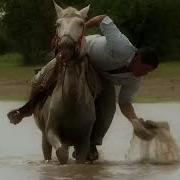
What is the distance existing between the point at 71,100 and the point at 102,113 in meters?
1.29

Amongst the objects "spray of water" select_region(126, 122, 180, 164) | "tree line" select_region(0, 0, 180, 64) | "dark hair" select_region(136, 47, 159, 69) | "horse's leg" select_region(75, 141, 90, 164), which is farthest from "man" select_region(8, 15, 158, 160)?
"tree line" select_region(0, 0, 180, 64)

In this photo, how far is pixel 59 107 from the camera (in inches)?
448

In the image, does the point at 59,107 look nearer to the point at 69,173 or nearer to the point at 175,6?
the point at 69,173

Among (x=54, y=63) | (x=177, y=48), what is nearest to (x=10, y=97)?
(x=54, y=63)

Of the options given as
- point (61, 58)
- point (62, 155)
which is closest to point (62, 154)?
point (62, 155)

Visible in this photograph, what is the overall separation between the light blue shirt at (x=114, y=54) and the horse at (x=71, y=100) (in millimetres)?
293

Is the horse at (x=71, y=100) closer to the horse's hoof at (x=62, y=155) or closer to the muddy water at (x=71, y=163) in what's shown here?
the horse's hoof at (x=62, y=155)

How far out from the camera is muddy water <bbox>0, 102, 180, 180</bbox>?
33.3 feet

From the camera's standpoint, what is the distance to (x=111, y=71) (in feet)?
39.7

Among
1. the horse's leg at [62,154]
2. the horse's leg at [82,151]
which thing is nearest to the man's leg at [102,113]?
the horse's leg at [82,151]

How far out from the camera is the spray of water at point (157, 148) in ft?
40.1

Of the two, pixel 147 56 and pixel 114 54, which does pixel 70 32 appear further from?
pixel 147 56

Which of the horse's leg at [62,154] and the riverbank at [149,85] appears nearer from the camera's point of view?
the horse's leg at [62,154]

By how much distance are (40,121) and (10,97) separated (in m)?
20.5
